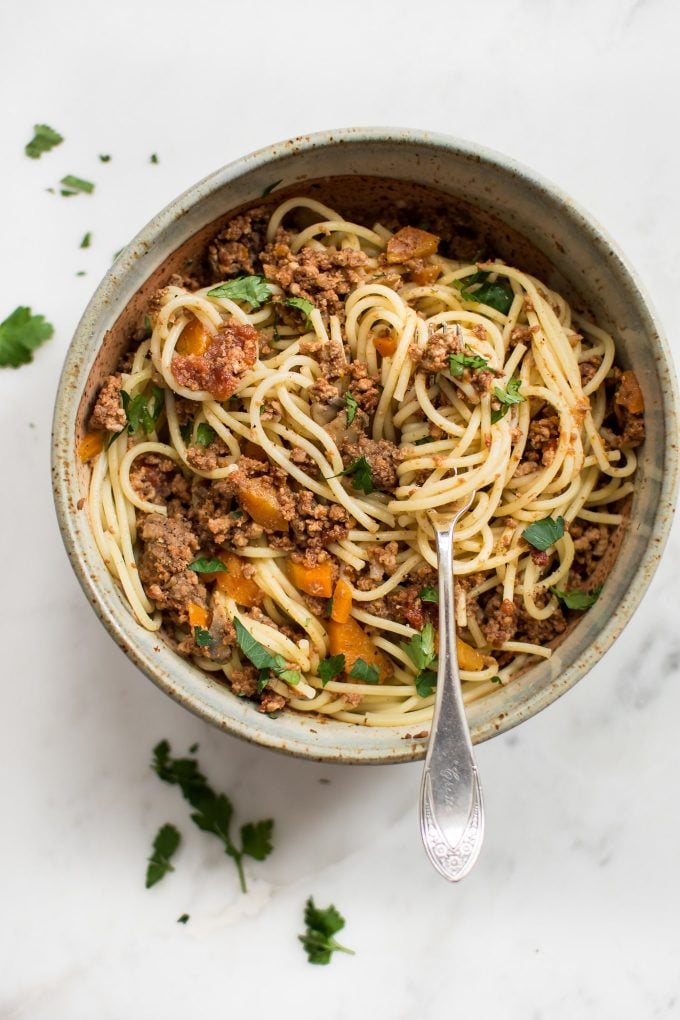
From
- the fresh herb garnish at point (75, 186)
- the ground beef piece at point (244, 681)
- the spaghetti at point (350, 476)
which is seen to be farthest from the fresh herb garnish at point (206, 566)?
the fresh herb garnish at point (75, 186)

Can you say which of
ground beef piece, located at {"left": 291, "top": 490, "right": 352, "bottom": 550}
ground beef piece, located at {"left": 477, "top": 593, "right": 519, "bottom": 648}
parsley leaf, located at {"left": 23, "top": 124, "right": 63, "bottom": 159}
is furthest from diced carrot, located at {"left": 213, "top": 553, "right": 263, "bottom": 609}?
parsley leaf, located at {"left": 23, "top": 124, "right": 63, "bottom": 159}

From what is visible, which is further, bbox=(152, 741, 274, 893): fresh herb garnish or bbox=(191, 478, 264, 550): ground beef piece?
bbox=(152, 741, 274, 893): fresh herb garnish

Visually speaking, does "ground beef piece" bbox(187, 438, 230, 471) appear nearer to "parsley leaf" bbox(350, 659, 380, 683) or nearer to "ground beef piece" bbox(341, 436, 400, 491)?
"ground beef piece" bbox(341, 436, 400, 491)

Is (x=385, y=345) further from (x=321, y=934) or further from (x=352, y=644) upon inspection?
(x=321, y=934)

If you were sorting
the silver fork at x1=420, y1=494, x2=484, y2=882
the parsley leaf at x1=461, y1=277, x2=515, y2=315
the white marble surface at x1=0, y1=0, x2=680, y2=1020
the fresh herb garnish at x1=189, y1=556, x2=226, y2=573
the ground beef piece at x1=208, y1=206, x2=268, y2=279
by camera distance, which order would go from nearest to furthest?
the silver fork at x1=420, y1=494, x2=484, y2=882 < the fresh herb garnish at x1=189, y1=556, x2=226, y2=573 < the ground beef piece at x1=208, y1=206, x2=268, y2=279 < the parsley leaf at x1=461, y1=277, x2=515, y2=315 < the white marble surface at x1=0, y1=0, x2=680, y2=1020

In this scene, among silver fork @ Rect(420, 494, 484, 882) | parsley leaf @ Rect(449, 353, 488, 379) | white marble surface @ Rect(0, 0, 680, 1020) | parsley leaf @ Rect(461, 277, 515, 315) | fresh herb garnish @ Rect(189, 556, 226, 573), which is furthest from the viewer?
white marble surface @ Rect(0, 0, 680, 1020)

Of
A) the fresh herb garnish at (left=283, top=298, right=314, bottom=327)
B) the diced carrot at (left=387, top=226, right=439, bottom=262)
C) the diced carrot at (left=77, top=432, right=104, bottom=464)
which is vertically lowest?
the diced carrot at (left=77, top=432, right=104, bottom=464)

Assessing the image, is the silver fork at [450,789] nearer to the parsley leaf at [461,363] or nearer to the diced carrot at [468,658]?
the diced carrot at [468,658]

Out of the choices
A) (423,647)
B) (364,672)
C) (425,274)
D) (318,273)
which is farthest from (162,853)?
(425,274)
